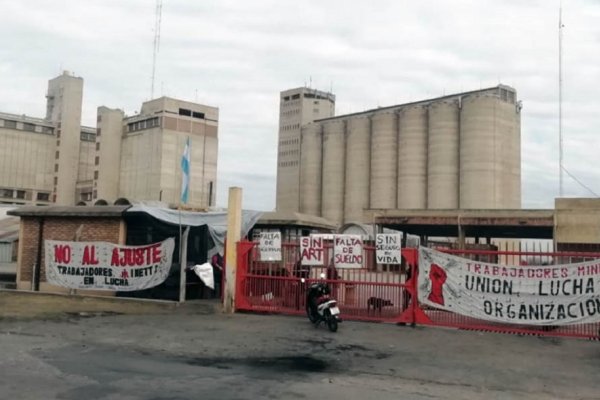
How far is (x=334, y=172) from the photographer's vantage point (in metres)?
73.2

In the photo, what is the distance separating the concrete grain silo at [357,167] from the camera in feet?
227

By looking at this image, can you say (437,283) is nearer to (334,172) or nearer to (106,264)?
(106,264)

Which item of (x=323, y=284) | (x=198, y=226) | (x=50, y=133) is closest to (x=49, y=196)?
(x=50, y=133)

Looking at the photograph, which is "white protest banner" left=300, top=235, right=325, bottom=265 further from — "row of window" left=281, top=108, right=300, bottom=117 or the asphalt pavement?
"row of window" left=281, top=108, right=300, bottom=117

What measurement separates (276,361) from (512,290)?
250 inches

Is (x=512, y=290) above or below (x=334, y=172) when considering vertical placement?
below

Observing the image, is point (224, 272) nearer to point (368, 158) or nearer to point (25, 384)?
point (25, 384)

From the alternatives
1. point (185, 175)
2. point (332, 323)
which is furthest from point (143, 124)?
point (332, 323)

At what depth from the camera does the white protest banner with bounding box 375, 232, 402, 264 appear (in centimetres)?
1401

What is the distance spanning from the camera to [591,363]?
33.0 ft

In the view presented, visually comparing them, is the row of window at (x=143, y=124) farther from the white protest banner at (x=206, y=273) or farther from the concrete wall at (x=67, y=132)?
the white protest banner at (x=206, y=273)

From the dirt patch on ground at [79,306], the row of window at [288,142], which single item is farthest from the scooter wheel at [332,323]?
the row of window at [288,142]

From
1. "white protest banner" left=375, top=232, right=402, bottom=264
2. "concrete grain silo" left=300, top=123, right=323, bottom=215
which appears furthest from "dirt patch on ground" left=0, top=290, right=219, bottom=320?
"concrete grain silo" left=300, top=123, right=323, bottom=215

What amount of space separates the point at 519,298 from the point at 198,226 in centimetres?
1075
